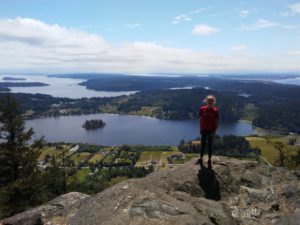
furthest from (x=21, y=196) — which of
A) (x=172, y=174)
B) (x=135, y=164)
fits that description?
(x=135, y=164)

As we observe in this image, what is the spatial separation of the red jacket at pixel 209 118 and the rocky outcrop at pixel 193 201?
1698mm

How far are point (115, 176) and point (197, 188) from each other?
3040 inches

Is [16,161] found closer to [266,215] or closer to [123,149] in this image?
[266,215]

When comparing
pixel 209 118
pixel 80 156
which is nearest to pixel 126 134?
pixel 80 156

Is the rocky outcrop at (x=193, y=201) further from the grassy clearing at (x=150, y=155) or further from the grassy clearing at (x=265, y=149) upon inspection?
the grassy clearing at (x=150, y=155)

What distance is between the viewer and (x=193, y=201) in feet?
32.6

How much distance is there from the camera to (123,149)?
125m

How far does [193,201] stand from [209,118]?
4.59m

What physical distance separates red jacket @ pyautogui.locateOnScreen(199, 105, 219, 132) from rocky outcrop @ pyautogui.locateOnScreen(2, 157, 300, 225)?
1.70 meters

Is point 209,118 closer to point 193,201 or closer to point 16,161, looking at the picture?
point 193,201

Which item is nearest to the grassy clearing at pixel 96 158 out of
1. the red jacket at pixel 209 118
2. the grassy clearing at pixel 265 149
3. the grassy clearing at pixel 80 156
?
the grassy clearing at pixel 80 156

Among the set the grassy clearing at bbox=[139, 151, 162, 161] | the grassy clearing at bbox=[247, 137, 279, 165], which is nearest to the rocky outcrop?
the grassy clearing at bbox=[247, 137, 279, 165]

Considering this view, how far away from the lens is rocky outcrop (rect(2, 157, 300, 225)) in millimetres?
8633

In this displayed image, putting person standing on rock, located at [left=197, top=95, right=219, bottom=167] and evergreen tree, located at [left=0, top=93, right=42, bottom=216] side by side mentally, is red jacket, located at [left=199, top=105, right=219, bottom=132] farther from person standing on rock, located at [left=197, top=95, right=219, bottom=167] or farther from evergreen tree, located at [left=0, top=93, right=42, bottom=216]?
evergreen tree, located at [left=0, top=93, right=42, bottom=216]
